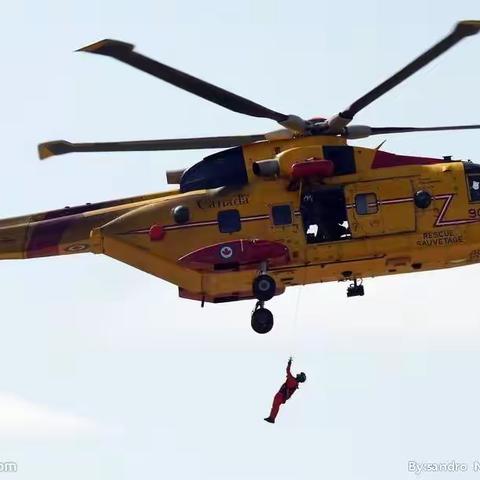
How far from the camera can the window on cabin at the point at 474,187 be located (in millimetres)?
25422

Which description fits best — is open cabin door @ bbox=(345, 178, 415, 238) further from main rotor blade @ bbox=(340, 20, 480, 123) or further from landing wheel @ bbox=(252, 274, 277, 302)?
landing wheel @ bbox=(252, 274, 277, 302)

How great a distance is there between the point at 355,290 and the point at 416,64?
16.8 feet

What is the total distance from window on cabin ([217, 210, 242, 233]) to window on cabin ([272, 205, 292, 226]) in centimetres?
72

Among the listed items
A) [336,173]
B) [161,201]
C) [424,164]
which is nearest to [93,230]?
[161,201]

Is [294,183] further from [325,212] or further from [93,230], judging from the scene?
[93,230]

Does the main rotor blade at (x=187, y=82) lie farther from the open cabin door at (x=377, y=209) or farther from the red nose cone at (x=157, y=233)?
the red nose cone at (x=157, y=233)

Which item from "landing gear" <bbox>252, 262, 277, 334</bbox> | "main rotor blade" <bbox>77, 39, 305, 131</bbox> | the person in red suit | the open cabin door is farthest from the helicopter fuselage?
the person in red suit

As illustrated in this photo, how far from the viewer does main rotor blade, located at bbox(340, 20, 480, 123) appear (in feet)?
73.0

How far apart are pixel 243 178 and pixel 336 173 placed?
1.87 meters

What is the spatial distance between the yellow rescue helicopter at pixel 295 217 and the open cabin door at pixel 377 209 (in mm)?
20

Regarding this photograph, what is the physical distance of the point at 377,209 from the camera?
81.8ft

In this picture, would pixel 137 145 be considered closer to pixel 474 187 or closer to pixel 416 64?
pixel 416 64

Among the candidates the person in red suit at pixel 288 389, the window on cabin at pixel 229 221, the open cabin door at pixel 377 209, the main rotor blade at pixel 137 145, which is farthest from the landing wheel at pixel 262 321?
the main rotor blade at pixel 137 145

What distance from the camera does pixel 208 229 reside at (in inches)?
985
